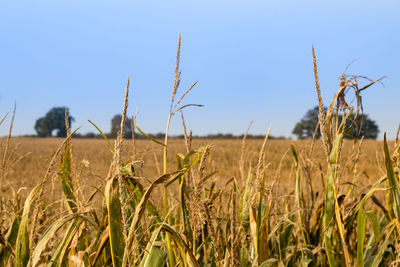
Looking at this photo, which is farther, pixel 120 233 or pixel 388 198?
pixel 388 198

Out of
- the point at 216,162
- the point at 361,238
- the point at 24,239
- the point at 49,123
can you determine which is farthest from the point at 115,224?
the point at 49,123

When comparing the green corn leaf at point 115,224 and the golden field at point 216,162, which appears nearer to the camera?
the green corn leaf at point 115,224

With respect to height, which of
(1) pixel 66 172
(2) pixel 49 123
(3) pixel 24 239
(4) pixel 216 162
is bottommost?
(4) pixel 216 162

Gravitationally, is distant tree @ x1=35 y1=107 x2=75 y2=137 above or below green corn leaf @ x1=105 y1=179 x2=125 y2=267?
above

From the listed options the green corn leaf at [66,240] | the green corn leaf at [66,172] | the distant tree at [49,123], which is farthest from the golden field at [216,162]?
the distant tree at [49,123]

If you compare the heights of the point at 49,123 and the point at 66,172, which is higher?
the point at 49,123

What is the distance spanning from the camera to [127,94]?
705mm

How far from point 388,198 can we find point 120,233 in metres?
1.01

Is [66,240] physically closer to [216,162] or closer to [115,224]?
[115,224]

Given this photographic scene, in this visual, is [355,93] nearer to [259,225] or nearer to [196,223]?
[259,225]

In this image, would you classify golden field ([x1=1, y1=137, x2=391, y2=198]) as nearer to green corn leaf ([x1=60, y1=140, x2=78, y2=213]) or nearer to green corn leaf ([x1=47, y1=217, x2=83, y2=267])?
green corn leaf ([x1=60, y1=140, x2=78, y2=213])

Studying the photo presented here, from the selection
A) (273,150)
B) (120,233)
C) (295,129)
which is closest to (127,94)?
(120,233)

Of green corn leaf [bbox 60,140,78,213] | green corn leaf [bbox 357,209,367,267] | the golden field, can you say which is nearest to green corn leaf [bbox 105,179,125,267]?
the golden field

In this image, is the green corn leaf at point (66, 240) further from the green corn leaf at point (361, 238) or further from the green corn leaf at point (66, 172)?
the green corn leaf at point (361, 238)
